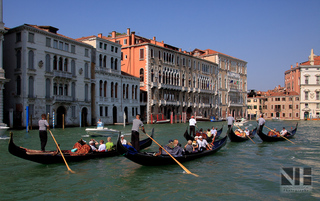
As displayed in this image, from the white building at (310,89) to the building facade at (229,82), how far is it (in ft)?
30.3

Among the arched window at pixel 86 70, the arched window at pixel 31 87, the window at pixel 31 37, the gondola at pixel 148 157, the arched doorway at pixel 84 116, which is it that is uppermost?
the window at pixel 31 37

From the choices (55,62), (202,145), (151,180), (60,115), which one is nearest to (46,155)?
(151,180)

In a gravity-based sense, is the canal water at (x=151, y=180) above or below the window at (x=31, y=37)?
below

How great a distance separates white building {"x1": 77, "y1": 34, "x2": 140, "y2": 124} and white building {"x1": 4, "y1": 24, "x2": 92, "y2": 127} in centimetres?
139

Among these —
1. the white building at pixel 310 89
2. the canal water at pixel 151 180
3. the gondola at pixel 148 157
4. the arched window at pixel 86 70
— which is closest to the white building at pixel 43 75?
the arched window at pixel 86 70

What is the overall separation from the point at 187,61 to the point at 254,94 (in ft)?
118

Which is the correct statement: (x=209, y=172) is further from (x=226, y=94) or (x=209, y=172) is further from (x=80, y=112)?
(x=226, y=94)

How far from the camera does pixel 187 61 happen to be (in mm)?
39969

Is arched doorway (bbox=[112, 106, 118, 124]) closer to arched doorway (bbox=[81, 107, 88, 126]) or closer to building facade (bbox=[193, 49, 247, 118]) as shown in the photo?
arched doorway (bbox=[81, 107, 88, 126])

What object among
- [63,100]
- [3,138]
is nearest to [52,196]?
[3,138]

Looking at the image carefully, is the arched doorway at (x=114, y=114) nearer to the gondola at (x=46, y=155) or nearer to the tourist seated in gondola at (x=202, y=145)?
the tourist seated in gondola at (x=202, y=145)

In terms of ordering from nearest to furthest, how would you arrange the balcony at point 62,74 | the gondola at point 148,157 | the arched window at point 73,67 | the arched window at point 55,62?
1. the gondola at point 148,157
2. the balcony at point 62,74
3. the arched window at point 55,62
4. the arched window at point 73,67

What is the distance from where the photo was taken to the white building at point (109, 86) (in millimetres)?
27594

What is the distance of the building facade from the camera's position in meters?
46.7
